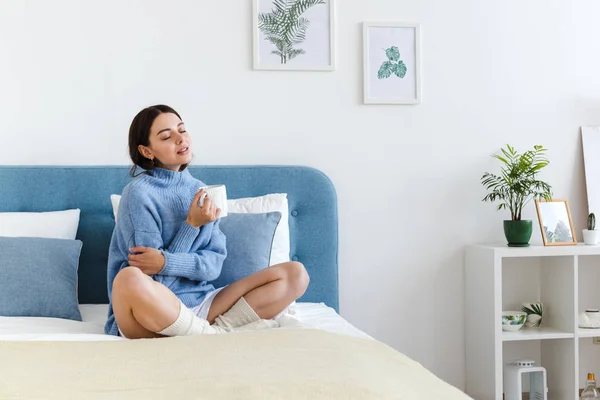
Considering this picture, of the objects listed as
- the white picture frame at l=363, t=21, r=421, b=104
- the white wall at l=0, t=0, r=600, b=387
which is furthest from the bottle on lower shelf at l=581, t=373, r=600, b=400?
the white picture frame at l=363, t=21, r=421, b=104

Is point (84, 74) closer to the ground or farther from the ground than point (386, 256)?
farther from the ground

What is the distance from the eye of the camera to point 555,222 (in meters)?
2.91

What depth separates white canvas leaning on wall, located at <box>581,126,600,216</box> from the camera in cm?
A: 300

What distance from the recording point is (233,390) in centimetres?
118

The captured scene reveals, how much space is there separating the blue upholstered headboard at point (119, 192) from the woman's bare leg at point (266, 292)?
0.60 metres

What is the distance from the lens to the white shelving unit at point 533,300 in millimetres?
2711

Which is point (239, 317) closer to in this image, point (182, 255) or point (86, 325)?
point (182, 255)

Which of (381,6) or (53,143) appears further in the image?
(381,6)

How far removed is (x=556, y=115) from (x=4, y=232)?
2231 mm

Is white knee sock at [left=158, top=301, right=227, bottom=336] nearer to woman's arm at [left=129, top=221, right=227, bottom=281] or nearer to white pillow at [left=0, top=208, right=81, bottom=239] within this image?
woman's arm at [left=129, top=221, right=227, bottom=281]

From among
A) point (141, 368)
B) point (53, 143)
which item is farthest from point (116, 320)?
point (53, 143)

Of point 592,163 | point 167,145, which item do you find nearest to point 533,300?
point 592,163

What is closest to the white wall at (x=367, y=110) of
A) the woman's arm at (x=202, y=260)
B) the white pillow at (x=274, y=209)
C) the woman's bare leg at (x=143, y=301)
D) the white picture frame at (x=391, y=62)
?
the white picture frame at (x=391, y=62)

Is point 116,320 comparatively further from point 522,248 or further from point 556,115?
point 556,115
